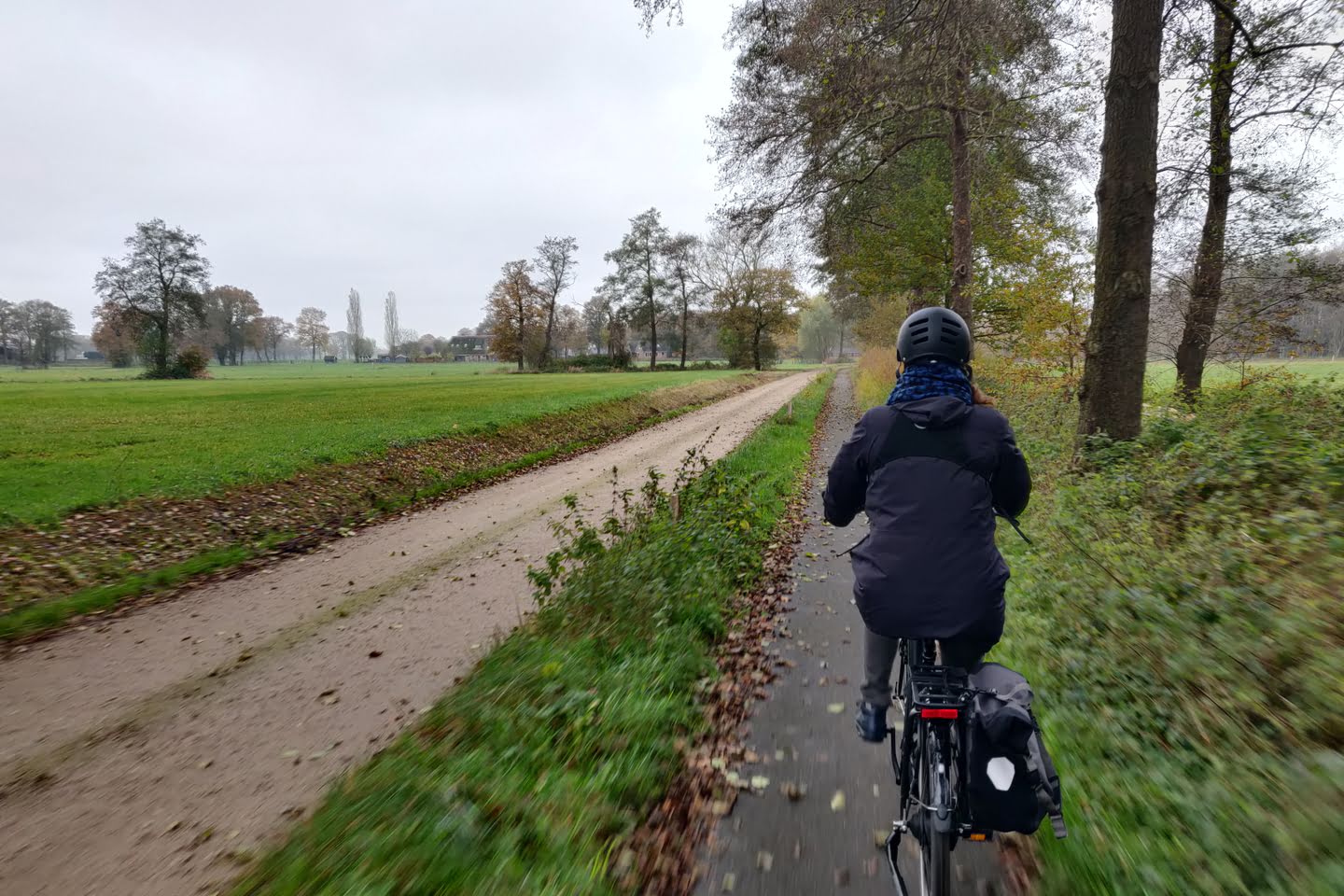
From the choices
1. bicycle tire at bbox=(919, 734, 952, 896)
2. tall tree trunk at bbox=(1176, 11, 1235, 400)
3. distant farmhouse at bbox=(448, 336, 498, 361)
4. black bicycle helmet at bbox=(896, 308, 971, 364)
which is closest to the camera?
bicycle tire at bbox=(919, 734, 952, 896)

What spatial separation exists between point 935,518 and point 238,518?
9.56 metres

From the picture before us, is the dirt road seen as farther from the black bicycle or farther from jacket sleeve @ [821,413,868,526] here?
jacket sleeve @ [821,413,868,526]

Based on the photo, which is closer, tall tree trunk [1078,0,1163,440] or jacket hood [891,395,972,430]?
jacket hood [891,395,972,430]

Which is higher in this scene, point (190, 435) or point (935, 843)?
point (190, 435)

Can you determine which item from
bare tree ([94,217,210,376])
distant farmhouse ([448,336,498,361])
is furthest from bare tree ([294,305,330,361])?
bare tree ([94,217,210,376])

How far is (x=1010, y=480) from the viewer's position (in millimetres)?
2457

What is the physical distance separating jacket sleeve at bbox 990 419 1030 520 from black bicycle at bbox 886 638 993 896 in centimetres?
75

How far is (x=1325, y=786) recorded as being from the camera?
1978mm

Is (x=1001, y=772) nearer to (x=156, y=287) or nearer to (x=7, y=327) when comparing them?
(x=156, y=287)

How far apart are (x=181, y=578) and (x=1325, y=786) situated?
916 centimetres

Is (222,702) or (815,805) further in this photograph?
(222,702)

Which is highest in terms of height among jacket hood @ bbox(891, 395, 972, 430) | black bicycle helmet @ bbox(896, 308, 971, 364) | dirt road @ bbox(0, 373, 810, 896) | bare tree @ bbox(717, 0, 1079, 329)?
→ bare tree @ bbox(717, 0, 1079, 329)

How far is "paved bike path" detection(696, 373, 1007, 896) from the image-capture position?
2.56 m

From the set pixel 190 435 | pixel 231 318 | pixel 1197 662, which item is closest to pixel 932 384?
pixel 1197 662
